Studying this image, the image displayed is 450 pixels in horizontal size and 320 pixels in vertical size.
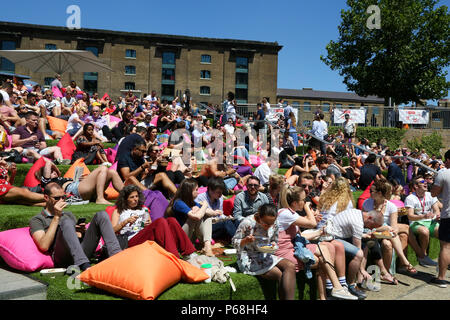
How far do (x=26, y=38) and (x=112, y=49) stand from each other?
29.8ft

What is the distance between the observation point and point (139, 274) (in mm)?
3943

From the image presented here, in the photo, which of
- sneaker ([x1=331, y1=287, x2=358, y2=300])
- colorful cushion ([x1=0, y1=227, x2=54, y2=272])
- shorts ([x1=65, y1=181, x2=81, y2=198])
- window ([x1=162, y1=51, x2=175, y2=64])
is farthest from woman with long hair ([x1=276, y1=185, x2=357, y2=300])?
window ([x1=162, y1=51, x2=175, y2=64])

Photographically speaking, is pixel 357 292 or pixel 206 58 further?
pixel 206 58

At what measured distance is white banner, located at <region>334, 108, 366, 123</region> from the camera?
2298 cm

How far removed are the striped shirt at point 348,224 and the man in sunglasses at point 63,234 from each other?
10.2 feet

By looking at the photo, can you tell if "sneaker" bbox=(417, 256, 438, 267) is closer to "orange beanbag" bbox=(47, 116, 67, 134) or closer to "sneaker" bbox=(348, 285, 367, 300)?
"sneaker" bbox=(348, 285, 367, 300)

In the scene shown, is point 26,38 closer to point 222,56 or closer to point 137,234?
point 222,56

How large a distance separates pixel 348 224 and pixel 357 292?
3.04 feet

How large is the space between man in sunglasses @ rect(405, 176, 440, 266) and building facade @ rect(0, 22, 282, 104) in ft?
137

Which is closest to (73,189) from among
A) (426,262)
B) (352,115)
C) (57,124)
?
(57,124)

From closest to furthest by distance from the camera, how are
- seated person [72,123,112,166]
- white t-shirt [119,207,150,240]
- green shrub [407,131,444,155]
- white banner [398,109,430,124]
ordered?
white t-shirt [119,207,150,240] → seated person [72,123,112,166] → white banner [398,109,430,124] → green shrub [407,131,444,155]

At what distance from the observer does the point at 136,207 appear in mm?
5398

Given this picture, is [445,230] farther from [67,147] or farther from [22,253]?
[67,147]
